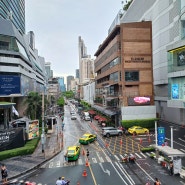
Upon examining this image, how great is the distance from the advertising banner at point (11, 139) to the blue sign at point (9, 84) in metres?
30.3

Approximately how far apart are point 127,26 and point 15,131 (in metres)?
38.4

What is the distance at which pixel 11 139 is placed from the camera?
4022cm

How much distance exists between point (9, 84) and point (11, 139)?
3269 cm

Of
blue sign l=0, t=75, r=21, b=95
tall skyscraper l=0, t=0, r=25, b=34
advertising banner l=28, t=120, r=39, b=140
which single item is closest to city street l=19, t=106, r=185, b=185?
advertising banner l=28, t=120, r=39, b=140

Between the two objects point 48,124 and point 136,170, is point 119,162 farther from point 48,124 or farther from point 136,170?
point 48,124

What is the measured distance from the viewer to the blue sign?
69350 millimetres

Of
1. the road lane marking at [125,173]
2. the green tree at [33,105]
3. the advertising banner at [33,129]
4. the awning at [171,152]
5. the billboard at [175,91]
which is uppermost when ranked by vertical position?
the billboard at [175,91]

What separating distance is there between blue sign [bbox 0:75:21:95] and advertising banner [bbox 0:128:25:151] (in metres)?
30.3

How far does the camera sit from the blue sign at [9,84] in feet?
228

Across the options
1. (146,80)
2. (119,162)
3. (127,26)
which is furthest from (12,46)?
(119,162)

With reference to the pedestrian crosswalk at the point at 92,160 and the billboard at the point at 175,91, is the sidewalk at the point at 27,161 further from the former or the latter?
the billboard at the point at 175,91

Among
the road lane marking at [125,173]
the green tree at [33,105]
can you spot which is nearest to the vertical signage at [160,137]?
the road lane marking at [125,173]

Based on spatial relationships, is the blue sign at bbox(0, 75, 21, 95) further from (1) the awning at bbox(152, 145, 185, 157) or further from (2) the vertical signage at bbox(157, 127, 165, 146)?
(1) the awning at bbox(152, 145, 185, 157)

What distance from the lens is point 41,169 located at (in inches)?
1323
